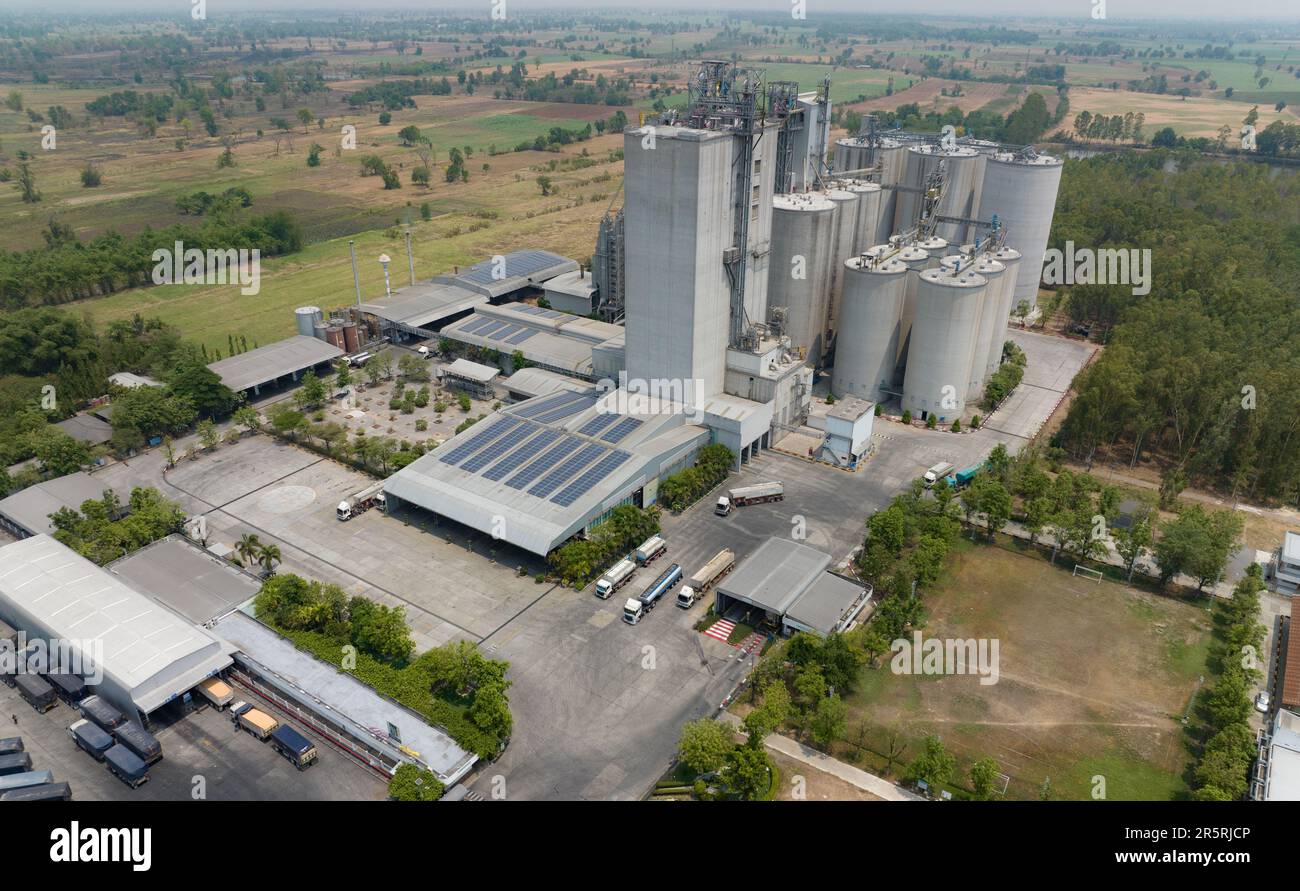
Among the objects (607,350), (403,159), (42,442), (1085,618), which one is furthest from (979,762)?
(403,159)

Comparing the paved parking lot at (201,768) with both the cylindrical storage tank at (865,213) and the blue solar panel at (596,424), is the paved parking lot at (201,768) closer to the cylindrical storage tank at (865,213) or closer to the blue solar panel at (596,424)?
the blue solar panel at (596,424)

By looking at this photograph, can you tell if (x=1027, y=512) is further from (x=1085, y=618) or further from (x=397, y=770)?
(x=397, y=770)

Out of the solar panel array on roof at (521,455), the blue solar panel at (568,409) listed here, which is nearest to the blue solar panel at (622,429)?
the solar panel array on roof at (521,455)

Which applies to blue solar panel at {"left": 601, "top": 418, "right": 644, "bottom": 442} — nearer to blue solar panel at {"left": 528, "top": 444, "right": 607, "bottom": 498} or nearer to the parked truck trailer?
blue solar panel at {"left": 528, "top": 444, "right": 607, "bottom": 498}

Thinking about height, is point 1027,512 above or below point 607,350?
below

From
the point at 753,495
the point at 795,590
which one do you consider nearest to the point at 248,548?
the point at 795,590

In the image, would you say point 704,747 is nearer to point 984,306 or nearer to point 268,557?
point 268,557
